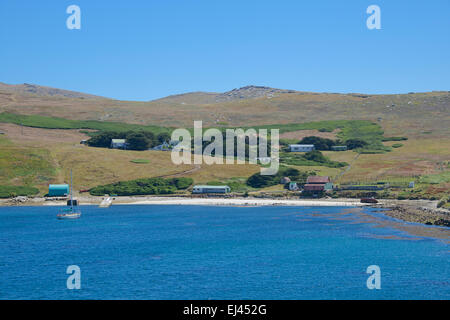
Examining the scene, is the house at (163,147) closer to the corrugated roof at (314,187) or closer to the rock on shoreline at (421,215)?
the corrugated roof at (314,187)

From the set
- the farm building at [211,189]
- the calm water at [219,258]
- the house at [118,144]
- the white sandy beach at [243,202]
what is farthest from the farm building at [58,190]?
the house at [118,144]

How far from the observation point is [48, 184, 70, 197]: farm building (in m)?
130

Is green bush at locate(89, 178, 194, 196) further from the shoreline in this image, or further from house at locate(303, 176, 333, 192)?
house at locate(303, 176, 333, 192)

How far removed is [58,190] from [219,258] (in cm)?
7650

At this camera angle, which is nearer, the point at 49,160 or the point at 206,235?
the point at 206,235

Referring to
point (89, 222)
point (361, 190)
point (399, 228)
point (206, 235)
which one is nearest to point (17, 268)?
point (206, 235)

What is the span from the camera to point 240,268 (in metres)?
58.0

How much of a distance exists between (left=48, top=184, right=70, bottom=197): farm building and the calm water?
29.7 meters

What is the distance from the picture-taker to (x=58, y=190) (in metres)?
130

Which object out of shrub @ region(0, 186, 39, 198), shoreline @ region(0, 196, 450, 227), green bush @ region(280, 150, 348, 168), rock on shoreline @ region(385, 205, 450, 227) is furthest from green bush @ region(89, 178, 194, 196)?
rock on shoreline @ region(385, 205, 450, 227)
